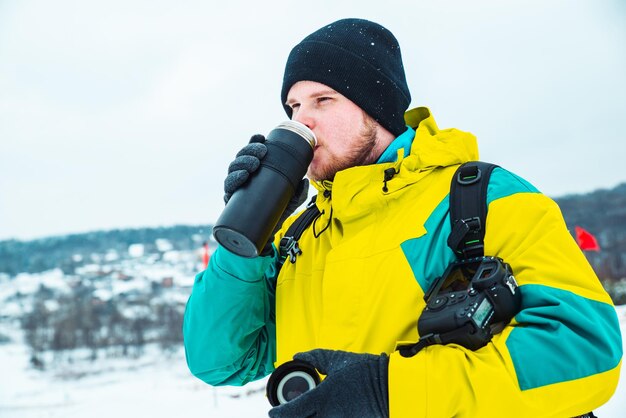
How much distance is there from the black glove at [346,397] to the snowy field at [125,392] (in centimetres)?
524

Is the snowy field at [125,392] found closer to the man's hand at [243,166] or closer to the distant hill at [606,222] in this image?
the man's hand at [243,166]

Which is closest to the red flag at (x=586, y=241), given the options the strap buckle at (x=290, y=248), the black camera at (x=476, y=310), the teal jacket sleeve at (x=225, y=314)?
the strap buckle at (x=290, y=248)

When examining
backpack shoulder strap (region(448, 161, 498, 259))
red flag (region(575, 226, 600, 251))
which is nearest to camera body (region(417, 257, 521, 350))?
backpack shoulder strap (region(448, 161, 498, 259))

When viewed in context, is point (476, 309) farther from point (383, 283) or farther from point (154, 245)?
point (154, 245)

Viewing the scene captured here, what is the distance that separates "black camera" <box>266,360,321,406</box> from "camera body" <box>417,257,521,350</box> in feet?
→ 0.92

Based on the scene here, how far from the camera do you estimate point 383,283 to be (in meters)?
1.52

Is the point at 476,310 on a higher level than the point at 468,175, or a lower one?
lower

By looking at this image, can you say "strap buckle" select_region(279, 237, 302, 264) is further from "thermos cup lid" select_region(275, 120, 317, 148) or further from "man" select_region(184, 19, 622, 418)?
"thermos cup lid" select_region(275, 120, 317, 148)

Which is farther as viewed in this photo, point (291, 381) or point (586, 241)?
point (586, 241)

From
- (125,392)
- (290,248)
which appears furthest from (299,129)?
(125,392)

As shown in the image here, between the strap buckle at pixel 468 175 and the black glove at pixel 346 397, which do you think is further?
the strap buckle at pixel 468 175

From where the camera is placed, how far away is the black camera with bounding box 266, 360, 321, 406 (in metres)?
1.21

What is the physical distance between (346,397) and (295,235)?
93cm

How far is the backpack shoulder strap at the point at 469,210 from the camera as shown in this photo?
Result: 1422 mm
